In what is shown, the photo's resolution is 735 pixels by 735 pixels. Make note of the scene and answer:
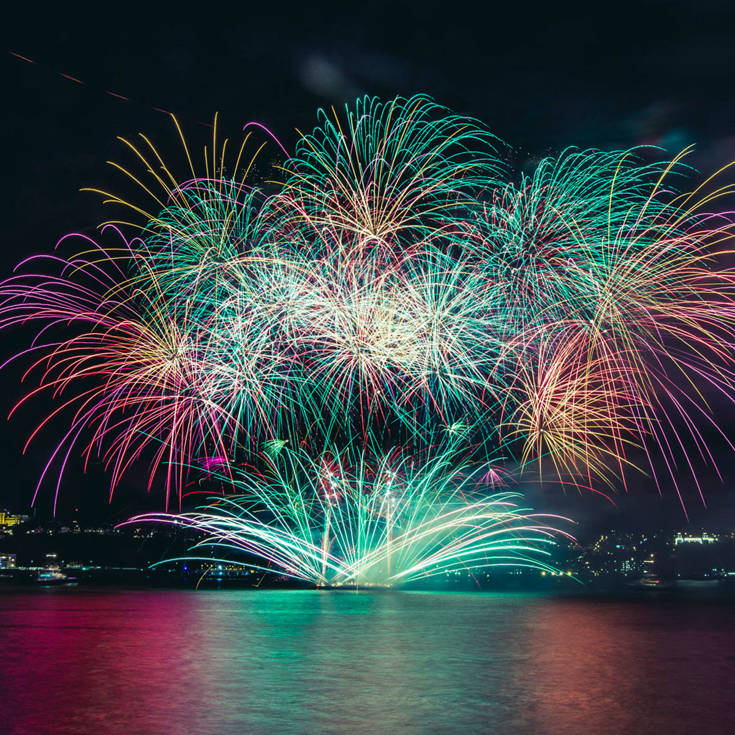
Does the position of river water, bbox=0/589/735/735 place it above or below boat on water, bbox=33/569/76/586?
below

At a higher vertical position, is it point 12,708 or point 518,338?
point 518,338

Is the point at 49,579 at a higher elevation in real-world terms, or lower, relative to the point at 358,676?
higher

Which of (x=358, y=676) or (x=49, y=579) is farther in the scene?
(x=49, y=579)

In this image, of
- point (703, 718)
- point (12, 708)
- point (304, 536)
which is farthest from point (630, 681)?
point (304, 536)

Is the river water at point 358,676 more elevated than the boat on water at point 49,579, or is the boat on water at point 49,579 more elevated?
the boat on water at point 49,579

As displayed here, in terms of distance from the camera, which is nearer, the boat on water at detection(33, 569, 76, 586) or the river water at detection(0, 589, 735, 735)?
the river water at detection(0, 589, 735, 735)

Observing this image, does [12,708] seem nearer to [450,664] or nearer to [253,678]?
[253,678]

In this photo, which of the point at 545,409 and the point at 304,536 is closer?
the point at 545,409

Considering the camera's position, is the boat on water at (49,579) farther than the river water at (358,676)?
Yes
